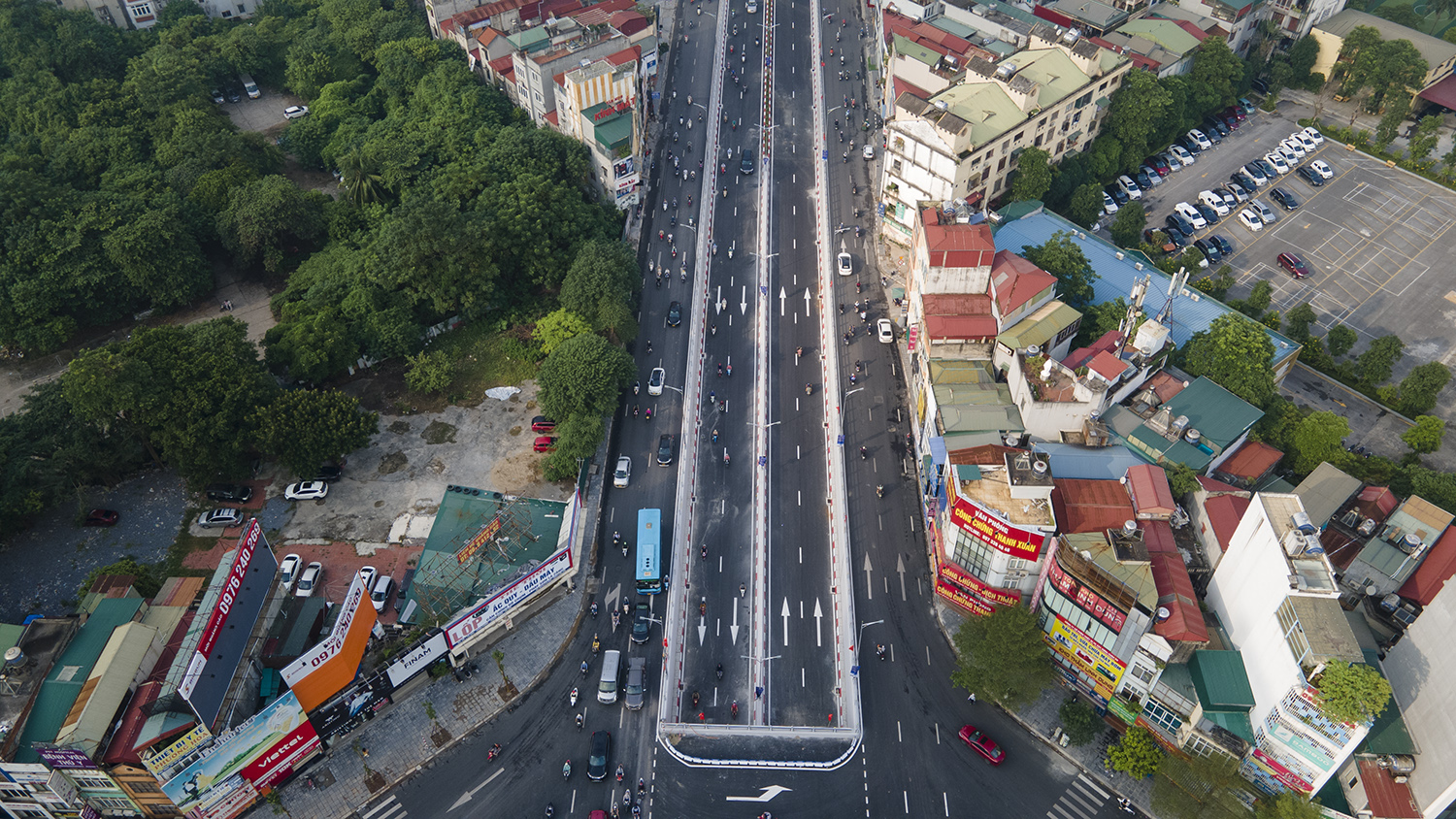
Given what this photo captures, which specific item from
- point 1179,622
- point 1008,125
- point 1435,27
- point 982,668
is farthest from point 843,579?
point 1435,27

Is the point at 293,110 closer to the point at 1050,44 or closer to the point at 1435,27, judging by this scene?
the point at 1050,44

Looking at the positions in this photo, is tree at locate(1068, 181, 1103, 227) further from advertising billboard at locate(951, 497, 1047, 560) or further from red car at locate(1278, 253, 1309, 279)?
advertising billboard at locate(951, 497, 1047, 560)

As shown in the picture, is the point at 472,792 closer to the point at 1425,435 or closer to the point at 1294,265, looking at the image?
the point at 1425,435

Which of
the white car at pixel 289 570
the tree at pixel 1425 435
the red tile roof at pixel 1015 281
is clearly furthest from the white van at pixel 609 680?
the tree at pixel 1425 435

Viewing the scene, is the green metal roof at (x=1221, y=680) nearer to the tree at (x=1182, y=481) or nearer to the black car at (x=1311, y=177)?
the tree at (x=1182, y=481)

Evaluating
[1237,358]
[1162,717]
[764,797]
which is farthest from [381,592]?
[1237,358]

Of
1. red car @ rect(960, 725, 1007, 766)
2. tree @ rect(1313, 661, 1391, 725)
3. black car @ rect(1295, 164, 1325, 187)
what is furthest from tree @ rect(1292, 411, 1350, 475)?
black car @ rect(1295, 164, 1325, 187)

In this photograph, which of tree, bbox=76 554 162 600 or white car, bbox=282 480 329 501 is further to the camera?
white car, bbox=282 480 329 501
